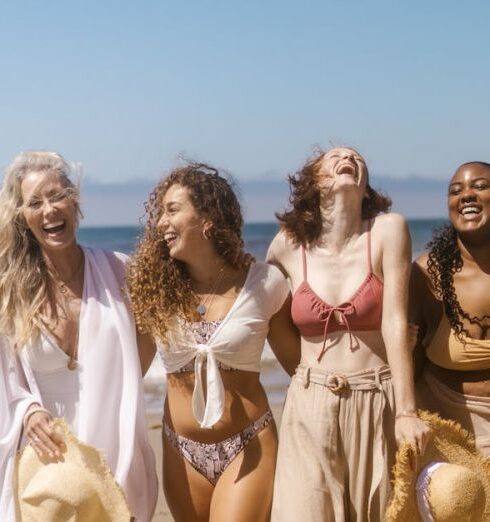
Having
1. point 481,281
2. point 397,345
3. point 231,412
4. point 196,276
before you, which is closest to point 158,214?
point 196,276

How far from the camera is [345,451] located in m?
4.44

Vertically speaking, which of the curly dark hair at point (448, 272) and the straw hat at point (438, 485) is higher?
the curly dark hair at point (448, 272)

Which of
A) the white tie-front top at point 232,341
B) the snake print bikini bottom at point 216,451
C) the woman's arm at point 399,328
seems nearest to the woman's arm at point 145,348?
the white tie-front top at point 232,341

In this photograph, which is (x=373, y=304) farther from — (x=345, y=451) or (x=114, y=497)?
(x=114, y=497)

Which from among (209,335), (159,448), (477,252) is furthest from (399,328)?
(159,448)

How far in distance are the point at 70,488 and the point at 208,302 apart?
105 centimetres

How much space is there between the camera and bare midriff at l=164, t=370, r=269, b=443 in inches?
181

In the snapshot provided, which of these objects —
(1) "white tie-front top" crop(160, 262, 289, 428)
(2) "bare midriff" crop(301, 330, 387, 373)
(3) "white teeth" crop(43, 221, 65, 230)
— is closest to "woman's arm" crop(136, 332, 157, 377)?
(1) "white tie-front top" crop(160, 262, 289, 428)

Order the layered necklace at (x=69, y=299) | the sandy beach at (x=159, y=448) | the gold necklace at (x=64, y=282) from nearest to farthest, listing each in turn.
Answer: the layered necklace at (x=69, y=299) < the gold necklace at (x=64, y=282) < the sandy beach at (x=159, y=448)

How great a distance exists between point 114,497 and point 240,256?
125 cm

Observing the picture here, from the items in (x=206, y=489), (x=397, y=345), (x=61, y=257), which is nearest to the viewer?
(x=397, y=345)

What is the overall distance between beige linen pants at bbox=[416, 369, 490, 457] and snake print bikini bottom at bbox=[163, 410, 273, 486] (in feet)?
2.83

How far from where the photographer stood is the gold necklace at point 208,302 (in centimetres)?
466

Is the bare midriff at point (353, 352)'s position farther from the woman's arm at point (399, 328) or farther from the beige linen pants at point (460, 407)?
the beige linen pants at point (460, 407)
